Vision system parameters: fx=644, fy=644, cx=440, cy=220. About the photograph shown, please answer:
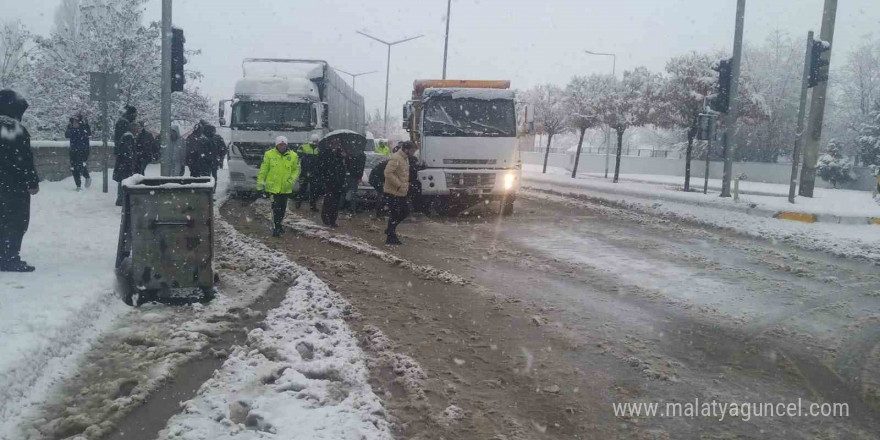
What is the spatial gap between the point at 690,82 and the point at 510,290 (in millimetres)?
20821

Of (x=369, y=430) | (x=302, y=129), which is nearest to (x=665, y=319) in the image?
(x=369, y=430)

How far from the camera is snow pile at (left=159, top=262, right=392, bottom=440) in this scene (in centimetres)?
371

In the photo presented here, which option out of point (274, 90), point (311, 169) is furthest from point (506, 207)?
point (274, 90)

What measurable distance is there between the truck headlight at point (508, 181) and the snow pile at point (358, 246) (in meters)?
4.31

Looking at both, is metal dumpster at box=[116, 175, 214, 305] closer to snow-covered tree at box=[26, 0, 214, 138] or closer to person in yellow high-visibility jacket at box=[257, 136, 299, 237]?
person in yellow high-visibility jacket at box=[257, 136, 299, 237]

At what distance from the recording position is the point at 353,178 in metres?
14.4

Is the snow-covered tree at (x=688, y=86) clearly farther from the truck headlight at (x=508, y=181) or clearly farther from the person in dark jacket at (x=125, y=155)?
the person in dark jacket at (x=125, y=155)

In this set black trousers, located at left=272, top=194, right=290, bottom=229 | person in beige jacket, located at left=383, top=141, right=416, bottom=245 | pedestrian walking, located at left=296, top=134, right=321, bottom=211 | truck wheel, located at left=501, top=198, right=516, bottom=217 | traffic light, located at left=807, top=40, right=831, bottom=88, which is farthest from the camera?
traffic light, located at left=807, top=40, right=831, bottom=88

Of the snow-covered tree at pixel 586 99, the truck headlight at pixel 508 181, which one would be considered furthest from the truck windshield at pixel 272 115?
the snow-covered tree at pixel 586 99

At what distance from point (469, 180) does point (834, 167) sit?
97.7 ft

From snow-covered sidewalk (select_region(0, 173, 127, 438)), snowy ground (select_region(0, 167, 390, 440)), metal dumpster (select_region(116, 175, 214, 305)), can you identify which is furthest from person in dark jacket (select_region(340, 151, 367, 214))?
metal dumpster (select_region(116, 175, 214, 305))

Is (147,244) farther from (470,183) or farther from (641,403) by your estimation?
(470,183)

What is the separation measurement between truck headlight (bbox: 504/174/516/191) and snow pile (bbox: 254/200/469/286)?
431cm

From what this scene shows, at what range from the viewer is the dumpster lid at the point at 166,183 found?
6.07 meters
